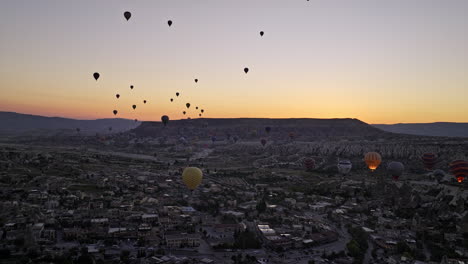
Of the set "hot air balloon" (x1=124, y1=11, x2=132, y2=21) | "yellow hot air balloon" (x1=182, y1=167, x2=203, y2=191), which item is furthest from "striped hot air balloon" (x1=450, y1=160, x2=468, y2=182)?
"hot air balloon" (x1=124, y1=11, x2=132, y2=21)

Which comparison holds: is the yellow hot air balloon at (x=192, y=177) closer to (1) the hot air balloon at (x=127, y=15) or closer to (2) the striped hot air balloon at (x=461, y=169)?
(1) the hot air balloon at (x=127, y=15)

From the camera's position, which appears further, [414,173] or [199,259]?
[414,173]

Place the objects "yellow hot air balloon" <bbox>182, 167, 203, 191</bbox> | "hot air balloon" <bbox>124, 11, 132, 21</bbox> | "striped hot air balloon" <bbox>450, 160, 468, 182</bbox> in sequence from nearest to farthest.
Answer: "yellow hot air balloon" <bbox>182, 167, 203, 191</bbox>
"hot air balloon" <bbox>124, 11, 132, 21</bbox>
"striped hot air balloon" <bbox>450, 160, 468, 182</bbox>

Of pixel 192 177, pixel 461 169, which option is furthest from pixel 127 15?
pixel 461 169

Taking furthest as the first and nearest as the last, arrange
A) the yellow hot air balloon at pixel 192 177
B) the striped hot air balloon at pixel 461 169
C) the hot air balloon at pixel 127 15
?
1. the striped hot air balloon at pixel 461 169
2. the hot air balloon at pixel 127 15
3. the yellow hot air balloon at pixel 192 177

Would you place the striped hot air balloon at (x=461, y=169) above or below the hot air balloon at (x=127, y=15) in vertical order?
below

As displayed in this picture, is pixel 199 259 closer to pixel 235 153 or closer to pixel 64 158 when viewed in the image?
pixel 64 158

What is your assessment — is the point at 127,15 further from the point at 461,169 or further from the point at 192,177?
the point at 461,169

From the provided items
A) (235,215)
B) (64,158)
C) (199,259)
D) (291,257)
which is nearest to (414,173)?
(235,215)

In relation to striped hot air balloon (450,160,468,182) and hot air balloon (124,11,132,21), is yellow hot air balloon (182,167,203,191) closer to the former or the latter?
hot air balloon (124,11,132,21)

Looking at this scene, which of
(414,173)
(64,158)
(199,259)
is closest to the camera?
(199,259)

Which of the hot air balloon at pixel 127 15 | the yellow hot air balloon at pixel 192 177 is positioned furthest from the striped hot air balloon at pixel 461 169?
the hot air balloon at pixel 127 15
